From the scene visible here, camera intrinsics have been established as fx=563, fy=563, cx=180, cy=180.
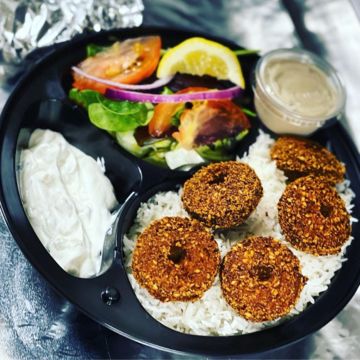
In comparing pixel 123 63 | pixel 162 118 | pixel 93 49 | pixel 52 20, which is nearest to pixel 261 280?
Result: pixel 162 118

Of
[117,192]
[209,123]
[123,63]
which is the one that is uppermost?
[123,63]

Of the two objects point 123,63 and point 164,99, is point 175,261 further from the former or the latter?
point 123,63

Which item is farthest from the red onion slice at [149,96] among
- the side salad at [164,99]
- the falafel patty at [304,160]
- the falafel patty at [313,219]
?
the falafel patty at [313,219]

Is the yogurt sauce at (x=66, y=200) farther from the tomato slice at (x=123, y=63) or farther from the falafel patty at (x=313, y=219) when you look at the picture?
the falafel patty at (x=313, y=219)

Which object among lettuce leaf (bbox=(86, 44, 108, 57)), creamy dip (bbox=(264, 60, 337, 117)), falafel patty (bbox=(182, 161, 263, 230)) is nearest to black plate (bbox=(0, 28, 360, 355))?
lettuce leaf (bbox=(86, 44, 108, 57))

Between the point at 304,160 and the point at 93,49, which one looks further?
the point at 93,49

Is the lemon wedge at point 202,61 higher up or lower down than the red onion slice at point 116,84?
higher up

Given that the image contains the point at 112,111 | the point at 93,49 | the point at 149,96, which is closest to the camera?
the point at 112,111
